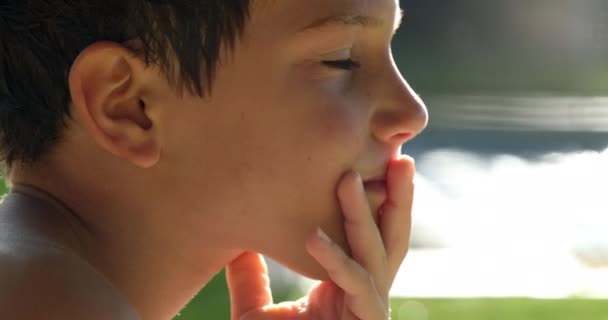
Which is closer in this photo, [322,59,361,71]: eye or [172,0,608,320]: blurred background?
[322,59,361,71]: eye

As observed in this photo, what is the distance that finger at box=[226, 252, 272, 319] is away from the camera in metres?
1.13

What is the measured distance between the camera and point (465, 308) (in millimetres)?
2023

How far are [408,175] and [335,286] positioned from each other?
15cm

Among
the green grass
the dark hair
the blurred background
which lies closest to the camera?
the dark hair

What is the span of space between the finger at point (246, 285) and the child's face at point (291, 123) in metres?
0.16

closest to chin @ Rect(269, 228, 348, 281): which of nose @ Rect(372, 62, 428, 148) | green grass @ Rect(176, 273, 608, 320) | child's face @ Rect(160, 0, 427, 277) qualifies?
child's face @ Rect(160, 0, 427, 277)

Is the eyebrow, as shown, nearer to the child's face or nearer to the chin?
the child's face

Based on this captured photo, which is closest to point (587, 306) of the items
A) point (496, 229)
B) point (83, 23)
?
point (496, 229)

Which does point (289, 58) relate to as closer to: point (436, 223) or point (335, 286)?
point (335, 286)

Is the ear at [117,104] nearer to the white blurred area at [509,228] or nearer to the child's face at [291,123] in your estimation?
the child's face at [291,123]

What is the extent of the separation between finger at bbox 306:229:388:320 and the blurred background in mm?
924

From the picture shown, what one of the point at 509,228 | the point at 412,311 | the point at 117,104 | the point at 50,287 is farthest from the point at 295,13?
the point at 509,228

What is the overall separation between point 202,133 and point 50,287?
0.66 ft

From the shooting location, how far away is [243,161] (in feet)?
3.12
